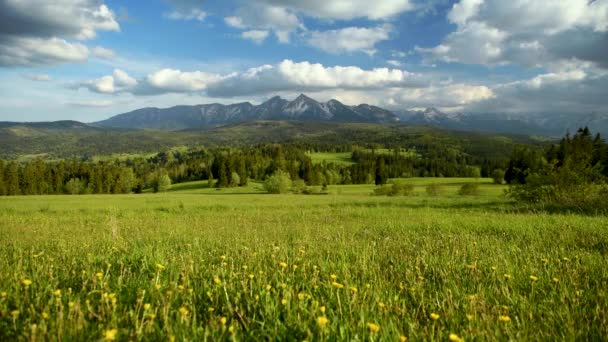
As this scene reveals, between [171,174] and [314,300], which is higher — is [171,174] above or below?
below

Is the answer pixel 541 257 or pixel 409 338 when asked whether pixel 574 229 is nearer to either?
pixel 541 257

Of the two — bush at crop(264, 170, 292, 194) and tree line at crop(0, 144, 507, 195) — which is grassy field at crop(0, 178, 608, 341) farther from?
tree line at crop(0, 144, 507, 195)

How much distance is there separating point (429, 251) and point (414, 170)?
17638 cm

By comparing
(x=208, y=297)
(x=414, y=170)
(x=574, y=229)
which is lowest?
(x=414, y=170)

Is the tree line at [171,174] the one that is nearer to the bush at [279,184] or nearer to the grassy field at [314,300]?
the bush at [279,184]

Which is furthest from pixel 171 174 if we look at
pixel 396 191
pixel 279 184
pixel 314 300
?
pixel 314 300

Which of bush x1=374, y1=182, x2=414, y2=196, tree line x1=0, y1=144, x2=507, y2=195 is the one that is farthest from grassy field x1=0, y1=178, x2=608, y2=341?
tree line x1=0, y1=144, x2=507, y2=195

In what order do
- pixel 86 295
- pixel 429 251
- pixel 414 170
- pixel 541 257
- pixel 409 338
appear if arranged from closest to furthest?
pixel 409 338, pixel 86 295, pixel 541 257, pixel 429 251, pixel 414 170

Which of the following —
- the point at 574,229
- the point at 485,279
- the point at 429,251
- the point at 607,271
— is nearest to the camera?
the point at 485,279

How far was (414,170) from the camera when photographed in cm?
17412

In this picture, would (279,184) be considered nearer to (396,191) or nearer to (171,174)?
(396,191)

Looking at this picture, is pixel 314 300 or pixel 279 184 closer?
pixel 314 300

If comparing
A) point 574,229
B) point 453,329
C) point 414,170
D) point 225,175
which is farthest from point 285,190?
point 414,170

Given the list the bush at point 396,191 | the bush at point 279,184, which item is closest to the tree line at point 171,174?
the bush at point 279,184
